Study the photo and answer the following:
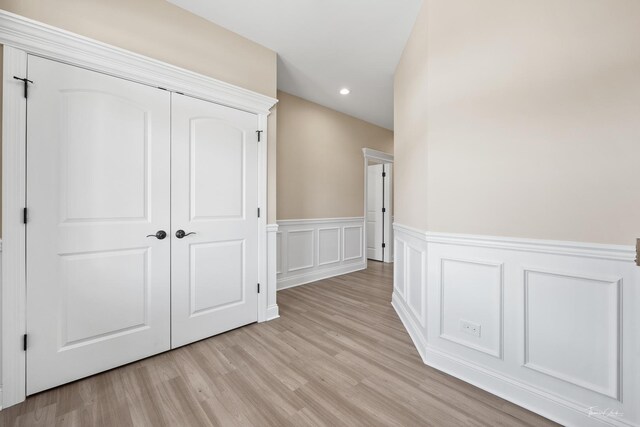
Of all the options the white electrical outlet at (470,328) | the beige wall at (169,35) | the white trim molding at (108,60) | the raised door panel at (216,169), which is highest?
the beige wall at (169,35)

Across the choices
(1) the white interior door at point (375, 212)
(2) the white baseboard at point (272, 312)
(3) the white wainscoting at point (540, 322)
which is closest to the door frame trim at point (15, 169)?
(2) the white baseboard at point (272, 312)

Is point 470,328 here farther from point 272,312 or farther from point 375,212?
point 375,212

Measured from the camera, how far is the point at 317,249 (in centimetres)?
417

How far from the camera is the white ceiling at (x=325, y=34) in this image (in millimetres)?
2160

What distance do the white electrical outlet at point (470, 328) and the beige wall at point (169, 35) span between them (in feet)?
6.20

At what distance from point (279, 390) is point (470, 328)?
1320 millimetres

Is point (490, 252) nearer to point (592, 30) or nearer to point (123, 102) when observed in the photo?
point (592, 30)

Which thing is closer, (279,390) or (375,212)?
(279,390)

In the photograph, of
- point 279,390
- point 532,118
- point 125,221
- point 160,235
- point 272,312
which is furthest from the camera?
point 272,312

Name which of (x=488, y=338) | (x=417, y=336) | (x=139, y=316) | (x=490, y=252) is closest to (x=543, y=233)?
(x=490, y=252)

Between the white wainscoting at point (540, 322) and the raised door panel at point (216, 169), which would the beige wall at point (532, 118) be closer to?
the white wainscoting at point (540, 322)

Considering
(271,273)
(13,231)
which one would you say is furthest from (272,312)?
(13,231)

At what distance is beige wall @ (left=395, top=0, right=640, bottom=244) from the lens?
1.25 m

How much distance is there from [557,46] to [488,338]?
173 cm
